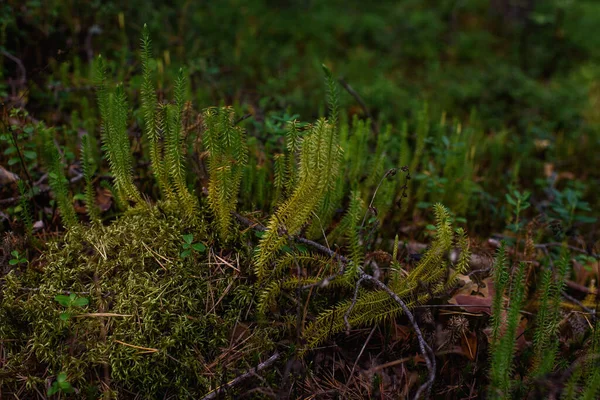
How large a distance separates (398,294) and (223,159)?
872mm

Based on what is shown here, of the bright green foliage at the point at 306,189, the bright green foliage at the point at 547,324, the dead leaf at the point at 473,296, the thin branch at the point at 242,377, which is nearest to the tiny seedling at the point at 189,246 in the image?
the bright green foliage at the point at 306,189

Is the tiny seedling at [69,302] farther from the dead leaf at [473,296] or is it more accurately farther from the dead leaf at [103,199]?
the dead leaf at [473,296]

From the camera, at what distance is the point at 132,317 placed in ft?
5.80

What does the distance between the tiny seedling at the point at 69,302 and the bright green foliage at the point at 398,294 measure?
0.84m

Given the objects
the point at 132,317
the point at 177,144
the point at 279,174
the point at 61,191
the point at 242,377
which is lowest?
the point at 242,377

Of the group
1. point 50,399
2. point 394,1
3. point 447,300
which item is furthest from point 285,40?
point 50,399

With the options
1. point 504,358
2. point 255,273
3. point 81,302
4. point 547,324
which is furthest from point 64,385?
point 547,324

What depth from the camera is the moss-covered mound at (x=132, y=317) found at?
170 cm

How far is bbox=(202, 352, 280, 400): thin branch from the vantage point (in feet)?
5.40

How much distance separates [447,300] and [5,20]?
3.32 m

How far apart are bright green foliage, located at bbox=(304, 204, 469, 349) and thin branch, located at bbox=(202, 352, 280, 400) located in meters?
0.14

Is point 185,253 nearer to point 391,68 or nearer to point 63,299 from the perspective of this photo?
point 63,299

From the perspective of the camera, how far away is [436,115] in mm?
4129

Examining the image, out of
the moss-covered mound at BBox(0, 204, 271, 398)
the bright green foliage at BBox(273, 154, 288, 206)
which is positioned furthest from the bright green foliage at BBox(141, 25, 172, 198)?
the bright green foliage at BBox(273, 154, 288, 206)
